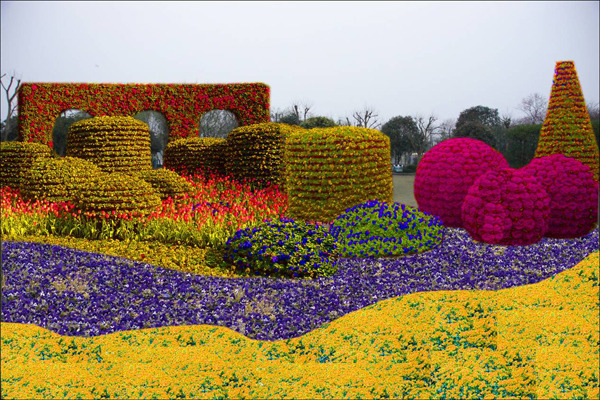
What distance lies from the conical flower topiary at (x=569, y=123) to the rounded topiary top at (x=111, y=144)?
10.3 meters

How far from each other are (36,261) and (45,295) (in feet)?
3.26

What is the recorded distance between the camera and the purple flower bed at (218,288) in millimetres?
5680

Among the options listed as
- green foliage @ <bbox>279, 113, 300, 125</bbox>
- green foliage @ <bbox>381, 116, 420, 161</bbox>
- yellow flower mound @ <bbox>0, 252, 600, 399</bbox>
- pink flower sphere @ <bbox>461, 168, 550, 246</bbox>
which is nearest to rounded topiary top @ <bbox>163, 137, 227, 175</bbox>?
pink flower sphere @ <bbox>461, 168, 550, 246</bbox>

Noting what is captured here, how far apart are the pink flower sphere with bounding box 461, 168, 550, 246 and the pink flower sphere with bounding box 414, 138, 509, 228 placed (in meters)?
1.02

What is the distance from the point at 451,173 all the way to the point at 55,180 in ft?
26.0

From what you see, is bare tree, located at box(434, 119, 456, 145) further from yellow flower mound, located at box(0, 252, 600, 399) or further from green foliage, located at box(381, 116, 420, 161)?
yellow flower mound, located at box(0, 252, 600, 399)

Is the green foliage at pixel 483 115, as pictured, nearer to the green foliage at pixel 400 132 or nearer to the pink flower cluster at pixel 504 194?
the green foliage at pixel 400 132

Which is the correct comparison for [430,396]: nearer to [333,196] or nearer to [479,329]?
[479,329]

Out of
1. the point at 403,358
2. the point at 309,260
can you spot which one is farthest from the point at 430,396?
the point at 309,260

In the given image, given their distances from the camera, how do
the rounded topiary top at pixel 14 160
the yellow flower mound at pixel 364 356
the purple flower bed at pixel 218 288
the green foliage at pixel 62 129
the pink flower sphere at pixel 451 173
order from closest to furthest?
the yellow flower mound at pixel 364 356
the purple flower bed at pixel 218 288
the pink flower sphere at pixel 451 173
the rounded topiary top at pixel 14 160
the green foliage at pixel 62 129

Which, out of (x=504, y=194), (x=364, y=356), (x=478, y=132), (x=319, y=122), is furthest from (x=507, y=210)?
(x=478, y=132)

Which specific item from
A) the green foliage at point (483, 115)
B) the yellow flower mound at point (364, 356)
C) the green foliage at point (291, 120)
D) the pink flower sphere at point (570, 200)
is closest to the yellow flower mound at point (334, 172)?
the pink flower sphere at point (570, 200)

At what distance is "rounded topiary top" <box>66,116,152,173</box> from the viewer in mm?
13523

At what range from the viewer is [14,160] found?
1290 centimetres
